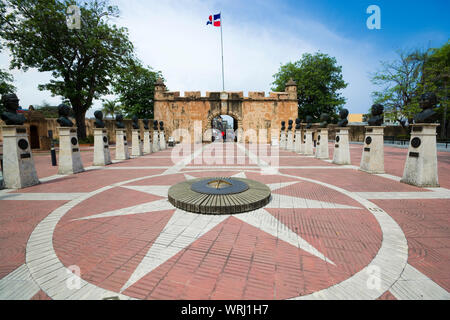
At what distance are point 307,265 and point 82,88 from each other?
25784 mm

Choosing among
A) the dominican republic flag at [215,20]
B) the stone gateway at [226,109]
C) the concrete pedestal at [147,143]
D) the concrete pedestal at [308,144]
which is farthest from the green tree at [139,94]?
the concrete pedestal at [308,144]

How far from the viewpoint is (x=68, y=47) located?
→ 1988 cm

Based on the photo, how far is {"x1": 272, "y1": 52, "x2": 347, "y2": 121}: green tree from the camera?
3442cm

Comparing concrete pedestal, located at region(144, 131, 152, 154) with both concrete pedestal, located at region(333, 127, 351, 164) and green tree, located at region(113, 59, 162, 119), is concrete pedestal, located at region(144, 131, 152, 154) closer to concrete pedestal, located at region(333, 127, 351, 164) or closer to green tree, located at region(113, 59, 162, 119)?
concrete pedestal, located at region(333, 127, 351, 164)

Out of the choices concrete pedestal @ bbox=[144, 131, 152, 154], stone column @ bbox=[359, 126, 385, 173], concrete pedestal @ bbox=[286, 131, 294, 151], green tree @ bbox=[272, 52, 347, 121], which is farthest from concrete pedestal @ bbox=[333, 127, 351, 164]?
green tree @ bbox=[272, 52, 347, 121]

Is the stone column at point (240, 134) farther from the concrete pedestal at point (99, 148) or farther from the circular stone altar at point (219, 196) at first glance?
the circular stone altar at point (219, 196)

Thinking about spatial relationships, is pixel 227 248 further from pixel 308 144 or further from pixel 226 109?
pixel 226 109

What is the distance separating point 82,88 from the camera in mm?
20906

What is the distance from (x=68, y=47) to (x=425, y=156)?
92.1 feet

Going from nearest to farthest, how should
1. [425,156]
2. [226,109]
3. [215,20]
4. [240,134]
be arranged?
[425,156] < [215,20] < [226,109] < [240,134]

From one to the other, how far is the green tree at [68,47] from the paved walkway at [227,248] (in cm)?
1966

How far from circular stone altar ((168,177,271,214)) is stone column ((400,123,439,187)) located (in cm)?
534

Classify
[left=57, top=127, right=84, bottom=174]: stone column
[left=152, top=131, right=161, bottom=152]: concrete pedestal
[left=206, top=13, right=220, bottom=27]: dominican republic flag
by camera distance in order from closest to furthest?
1. [left=57, top=127, right=84, bottom=174]: stone column
2. [left=152, top=131, right=161, bottom=152]: concrete pedestal
3. [left=206, top=13, right=220, bottom=27]: dominican republic flag

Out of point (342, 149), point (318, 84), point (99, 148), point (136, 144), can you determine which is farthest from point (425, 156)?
point (318, 84)
